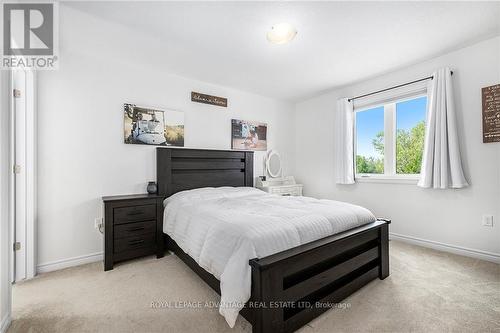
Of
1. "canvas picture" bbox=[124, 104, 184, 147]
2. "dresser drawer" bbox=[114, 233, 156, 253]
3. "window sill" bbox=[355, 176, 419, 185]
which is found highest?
"canvas picture" bbox=[124, 104, 184, 147]

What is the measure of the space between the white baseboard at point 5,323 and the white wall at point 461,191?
161 inches

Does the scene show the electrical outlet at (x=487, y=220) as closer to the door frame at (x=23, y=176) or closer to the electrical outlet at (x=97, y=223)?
the electrical outlet at (x=97, y=223)

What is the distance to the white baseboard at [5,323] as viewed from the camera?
1.41 metres

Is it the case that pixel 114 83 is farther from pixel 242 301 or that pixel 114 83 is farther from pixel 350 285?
pixel 350 285

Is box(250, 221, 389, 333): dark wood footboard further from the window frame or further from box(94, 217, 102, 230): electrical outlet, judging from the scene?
box(94, 217, 102, 230): electrical outlet

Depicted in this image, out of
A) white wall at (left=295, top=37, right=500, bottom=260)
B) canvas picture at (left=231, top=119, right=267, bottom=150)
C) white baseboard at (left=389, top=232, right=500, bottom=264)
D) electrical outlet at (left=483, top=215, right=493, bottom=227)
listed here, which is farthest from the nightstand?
electrical outlet at (left=483, top=215, right=493, bottom=227)

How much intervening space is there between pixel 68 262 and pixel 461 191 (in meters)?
4.62

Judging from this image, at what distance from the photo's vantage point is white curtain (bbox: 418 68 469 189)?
2.59m

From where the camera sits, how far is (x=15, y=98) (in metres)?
2.15

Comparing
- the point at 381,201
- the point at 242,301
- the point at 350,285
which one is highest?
the point at 381,201

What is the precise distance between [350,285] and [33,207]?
10.1ft

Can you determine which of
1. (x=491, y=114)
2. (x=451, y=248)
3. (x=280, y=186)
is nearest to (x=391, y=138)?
(x=491, y=114)

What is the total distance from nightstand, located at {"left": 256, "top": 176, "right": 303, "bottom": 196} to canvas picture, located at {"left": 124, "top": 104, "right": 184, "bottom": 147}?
157 centimetres

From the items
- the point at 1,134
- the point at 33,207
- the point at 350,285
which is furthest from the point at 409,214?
the point at 33,207
